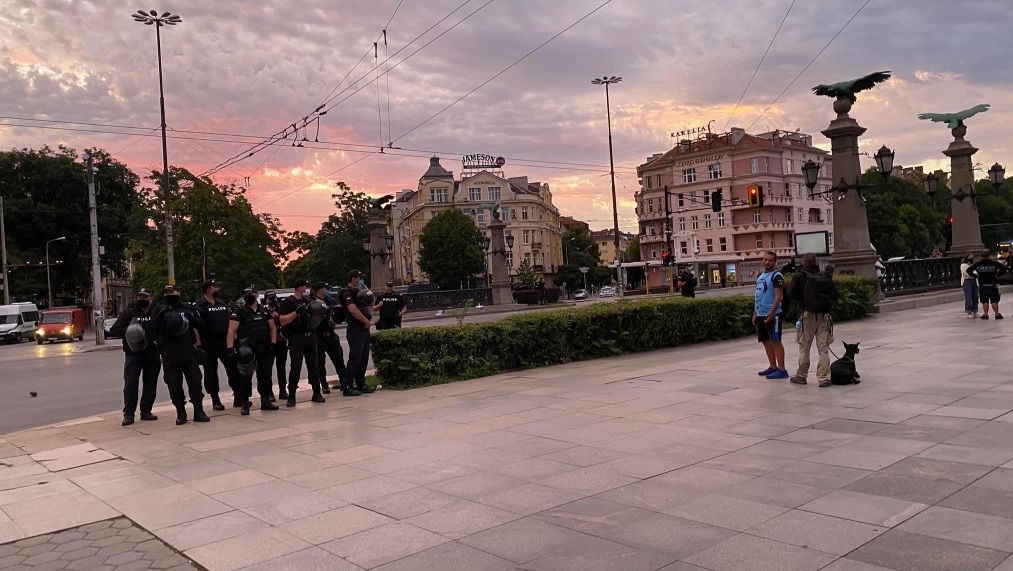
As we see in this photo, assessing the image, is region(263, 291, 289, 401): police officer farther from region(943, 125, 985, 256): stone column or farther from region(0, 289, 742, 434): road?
region(943, 125, 985, 256): stone column

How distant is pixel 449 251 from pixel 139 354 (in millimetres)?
72456

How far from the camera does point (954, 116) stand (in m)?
30.6

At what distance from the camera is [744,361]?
13.1m

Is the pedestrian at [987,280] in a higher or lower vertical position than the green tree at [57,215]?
lower

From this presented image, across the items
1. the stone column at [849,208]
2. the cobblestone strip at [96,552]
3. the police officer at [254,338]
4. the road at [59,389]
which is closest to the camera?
the cobblestone strip at [96,552]

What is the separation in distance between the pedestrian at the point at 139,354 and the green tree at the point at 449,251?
2824 inches

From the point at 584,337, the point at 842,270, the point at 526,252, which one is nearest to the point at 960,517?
the point at 584,337

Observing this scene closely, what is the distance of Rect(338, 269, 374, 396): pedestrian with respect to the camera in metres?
11.6

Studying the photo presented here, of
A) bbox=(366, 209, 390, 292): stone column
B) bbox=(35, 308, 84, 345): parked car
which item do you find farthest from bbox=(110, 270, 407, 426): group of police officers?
bbox=(35, 308, 84, 345): parked car

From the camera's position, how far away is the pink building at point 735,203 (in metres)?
79.1

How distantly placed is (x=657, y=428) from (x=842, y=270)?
1706cm

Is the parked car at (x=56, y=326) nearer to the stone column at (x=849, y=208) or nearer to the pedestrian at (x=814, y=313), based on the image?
the stone column at (x=849, y=208)

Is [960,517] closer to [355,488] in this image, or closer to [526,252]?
[355,488]

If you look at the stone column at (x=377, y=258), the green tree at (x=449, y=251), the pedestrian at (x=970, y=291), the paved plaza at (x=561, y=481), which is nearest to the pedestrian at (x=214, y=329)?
the paved plaza at (x=561, y=481)
